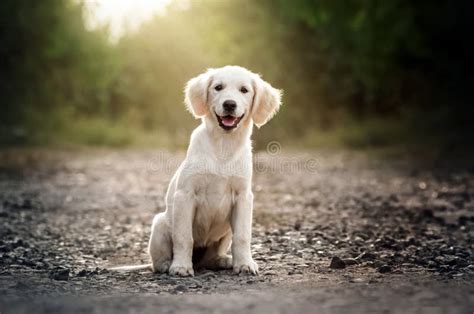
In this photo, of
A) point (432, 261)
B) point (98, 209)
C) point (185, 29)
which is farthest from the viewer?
point (185, 29)

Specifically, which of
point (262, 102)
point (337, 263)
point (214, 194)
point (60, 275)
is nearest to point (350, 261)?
point (337, 263)

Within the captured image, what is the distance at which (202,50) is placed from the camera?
33594 mm

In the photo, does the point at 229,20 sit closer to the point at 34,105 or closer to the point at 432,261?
the point at 34,105

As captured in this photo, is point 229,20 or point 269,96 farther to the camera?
point 229,20

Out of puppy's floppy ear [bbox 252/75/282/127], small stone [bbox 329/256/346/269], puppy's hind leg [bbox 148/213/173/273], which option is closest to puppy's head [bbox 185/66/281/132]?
puppy's floppy ear [bbox 252/75/282/127]

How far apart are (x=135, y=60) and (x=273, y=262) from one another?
126 ft

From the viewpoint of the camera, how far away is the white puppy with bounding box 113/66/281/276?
643 cm

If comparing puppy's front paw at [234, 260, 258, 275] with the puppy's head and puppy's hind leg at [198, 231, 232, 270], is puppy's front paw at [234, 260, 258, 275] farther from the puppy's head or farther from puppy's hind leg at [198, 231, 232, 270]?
the puppy's head

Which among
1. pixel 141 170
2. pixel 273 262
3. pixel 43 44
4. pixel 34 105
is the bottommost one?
pixel 273 262

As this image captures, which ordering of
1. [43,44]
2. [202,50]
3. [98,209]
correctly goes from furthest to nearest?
[202,50] < [43,44] < [98,209]

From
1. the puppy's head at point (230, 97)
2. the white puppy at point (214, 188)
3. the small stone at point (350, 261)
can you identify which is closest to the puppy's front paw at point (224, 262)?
the white puppy at point (214, 188)

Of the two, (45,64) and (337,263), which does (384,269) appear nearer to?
(337,263)

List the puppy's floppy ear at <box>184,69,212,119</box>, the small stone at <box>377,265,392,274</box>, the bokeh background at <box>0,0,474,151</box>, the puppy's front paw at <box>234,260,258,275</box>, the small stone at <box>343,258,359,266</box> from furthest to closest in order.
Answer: the bokeh background at <box>0,0,474,151</box>, the puppy's floppy ear at <box>184,69,212,119</box>, the small stone at <box>343,258,359,266</box>, the puppy's front paw at <box>234,260,258,275</box>, the small stone at <box>377,265,392,274</box>

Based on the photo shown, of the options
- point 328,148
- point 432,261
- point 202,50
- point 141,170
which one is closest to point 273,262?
point 432,261
